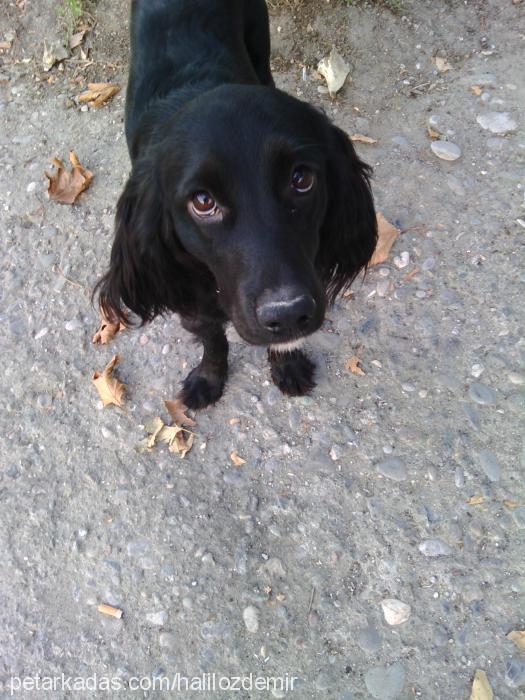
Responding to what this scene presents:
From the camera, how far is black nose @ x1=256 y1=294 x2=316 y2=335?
184 centimetres

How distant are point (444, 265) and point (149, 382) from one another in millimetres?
1670

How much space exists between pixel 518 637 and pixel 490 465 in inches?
27.3

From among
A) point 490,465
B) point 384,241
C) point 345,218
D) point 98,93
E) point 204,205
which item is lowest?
point 490,465

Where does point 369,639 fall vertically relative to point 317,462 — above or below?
below

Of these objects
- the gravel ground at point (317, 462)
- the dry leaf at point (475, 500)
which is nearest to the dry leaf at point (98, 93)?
the gravel ground at point (317, 462)

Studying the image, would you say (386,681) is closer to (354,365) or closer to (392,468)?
(392,468)

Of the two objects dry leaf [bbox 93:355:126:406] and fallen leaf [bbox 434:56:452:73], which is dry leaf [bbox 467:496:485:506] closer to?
dry leaf [bbox 93:355:126:406]

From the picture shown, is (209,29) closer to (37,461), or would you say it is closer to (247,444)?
(247,444)

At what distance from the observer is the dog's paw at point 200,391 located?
2.95m

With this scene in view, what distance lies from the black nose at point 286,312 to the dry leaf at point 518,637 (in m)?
1.48

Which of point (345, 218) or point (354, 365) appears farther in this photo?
point (354, 365)

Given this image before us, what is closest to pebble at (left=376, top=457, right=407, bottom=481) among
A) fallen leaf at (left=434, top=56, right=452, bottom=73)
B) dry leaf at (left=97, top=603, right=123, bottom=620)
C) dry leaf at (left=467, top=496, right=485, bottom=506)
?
dry leaf at (left=467, top=496, right=485, bottom=506)

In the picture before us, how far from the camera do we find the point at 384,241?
3230 millimetres

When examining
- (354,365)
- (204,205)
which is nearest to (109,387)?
(354,365)
